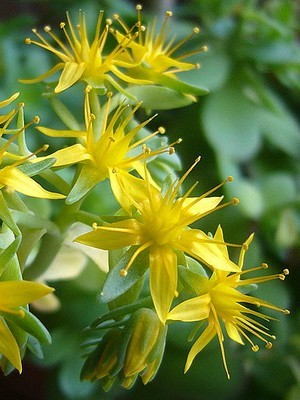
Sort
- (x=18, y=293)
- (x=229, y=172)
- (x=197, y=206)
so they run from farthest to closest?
1. (x=229, y=172)
2. (x=197, y=206)
3. (x=18, y=293)

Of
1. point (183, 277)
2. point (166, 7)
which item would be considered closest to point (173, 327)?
point (183, 277)

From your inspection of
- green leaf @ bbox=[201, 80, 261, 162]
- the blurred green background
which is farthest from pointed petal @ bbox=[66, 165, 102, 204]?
green leaf @ bbox=[201, 80, 261, 162]

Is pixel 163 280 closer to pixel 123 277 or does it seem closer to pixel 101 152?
pixel 123 277

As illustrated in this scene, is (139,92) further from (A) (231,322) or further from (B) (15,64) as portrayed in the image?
(B) (15,64)

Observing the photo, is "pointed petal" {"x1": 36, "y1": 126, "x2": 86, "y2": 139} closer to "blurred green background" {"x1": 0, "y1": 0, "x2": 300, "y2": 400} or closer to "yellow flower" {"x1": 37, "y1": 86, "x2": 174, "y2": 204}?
"yellow flower" {"x1": 37, "y1": 86, "x2": 174, "y2": 204}

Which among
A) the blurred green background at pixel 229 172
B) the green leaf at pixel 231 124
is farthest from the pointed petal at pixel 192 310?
the green leaf at pixel 231 124

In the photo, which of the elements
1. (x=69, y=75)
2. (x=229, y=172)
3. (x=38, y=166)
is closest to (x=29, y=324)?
(x=38, y=166)

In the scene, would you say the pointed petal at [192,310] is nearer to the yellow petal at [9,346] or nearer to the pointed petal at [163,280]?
the pointed petal at [163,280]
